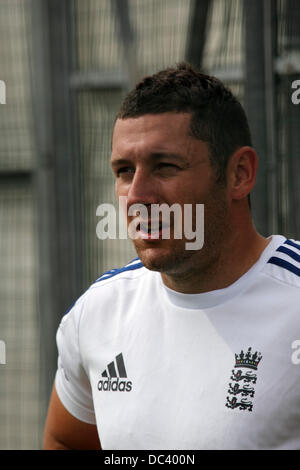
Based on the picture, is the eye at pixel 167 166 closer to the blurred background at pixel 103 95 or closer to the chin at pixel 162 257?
the chin at pixel 162 257

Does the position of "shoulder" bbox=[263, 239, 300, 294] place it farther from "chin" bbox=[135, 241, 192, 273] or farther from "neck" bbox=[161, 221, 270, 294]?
"chin" bbox=[135, 241, 192, 273]

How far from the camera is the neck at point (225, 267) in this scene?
5.29 feet

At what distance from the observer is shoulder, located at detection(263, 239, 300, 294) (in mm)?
1581

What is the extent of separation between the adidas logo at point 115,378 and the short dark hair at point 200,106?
51cm

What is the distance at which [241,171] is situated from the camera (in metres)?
1.62

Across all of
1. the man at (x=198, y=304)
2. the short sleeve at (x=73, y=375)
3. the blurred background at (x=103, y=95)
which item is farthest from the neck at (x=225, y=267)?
the blurred background at (x=103, y=95)

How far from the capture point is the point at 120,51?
2801 millimetres

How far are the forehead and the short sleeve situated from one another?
21.0 inches

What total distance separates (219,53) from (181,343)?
1.21 meters

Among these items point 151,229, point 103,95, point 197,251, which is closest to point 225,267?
point 197,251

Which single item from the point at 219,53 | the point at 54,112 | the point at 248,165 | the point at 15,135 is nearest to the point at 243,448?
the point at 248,165

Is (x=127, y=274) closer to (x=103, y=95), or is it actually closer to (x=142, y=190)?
(x=142, y=190)

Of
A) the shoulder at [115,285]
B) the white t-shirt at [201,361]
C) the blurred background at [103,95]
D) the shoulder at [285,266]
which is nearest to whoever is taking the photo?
the white t-shirt at [201,361]

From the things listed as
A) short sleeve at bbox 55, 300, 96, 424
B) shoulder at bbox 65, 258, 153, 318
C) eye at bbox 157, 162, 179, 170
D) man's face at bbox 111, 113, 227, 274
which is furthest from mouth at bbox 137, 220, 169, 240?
short sleeve at bbox 55, 300, 96, 424
